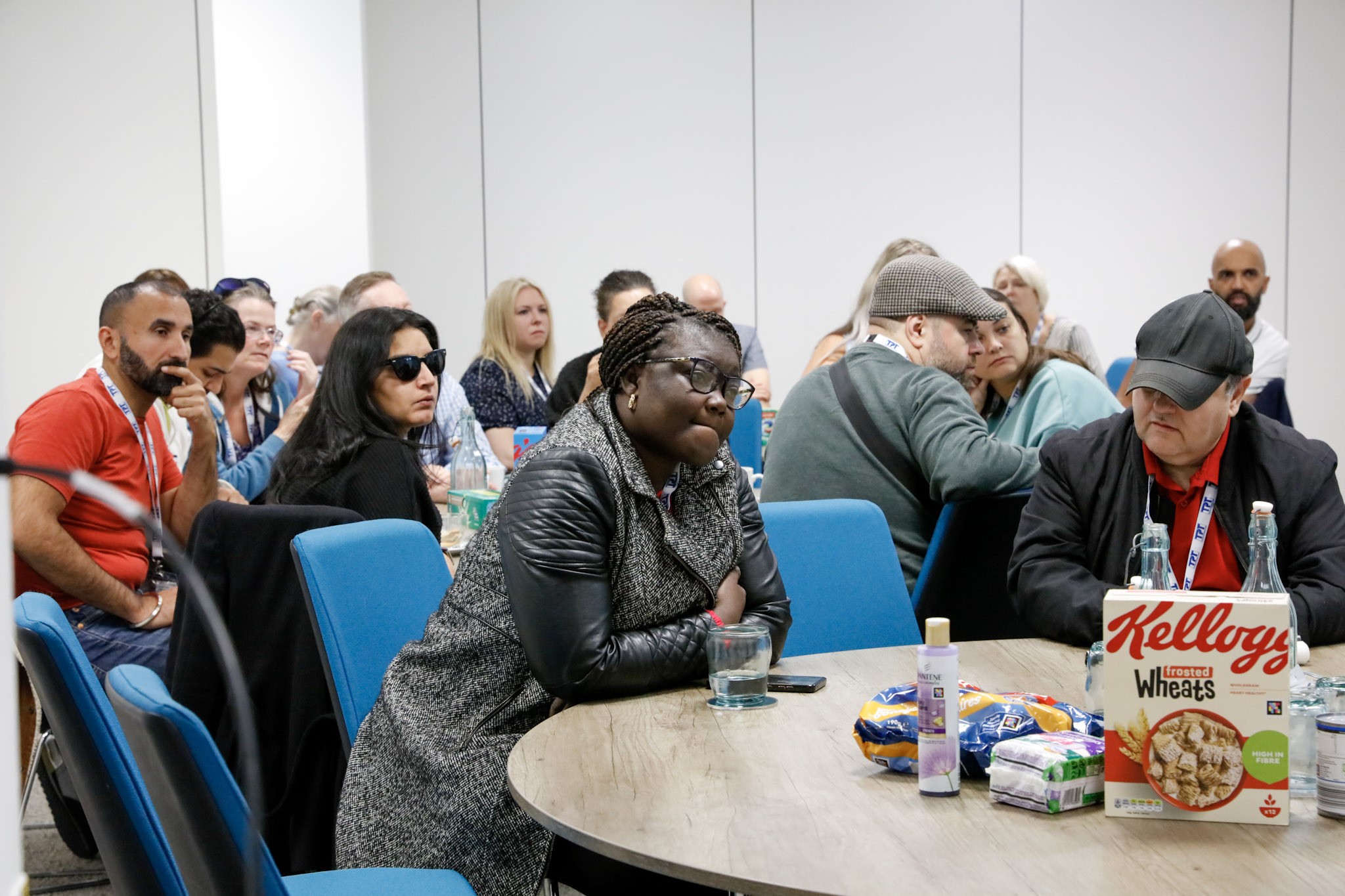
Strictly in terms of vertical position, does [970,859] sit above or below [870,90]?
below

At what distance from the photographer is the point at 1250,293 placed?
653 cm

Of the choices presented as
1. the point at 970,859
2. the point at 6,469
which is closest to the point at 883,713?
the point at 970,859

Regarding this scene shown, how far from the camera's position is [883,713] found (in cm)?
149

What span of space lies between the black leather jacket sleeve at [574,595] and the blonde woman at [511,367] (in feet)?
12.1

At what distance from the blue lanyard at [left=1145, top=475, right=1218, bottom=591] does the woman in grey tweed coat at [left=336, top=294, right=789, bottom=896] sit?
2.33ft

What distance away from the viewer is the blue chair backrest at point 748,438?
513 centimetres

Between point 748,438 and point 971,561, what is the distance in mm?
2205

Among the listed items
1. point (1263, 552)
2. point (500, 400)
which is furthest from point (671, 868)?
point (500, 400)

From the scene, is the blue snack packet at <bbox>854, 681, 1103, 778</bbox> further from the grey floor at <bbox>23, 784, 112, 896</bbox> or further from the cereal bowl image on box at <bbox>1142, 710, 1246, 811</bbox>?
the grey floor at <bbox>23, 784, 112, 896</bbox>

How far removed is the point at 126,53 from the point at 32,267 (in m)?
1.04

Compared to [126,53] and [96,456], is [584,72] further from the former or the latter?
[96,456]

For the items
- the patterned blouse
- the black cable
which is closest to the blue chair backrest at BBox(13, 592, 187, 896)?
the black cable

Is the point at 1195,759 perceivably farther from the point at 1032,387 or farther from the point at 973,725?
the point at 1032,387

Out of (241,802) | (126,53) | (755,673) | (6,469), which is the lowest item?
(755,673)
